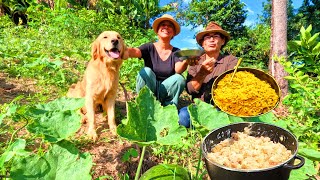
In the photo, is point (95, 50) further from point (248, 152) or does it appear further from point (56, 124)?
point (248, 152)

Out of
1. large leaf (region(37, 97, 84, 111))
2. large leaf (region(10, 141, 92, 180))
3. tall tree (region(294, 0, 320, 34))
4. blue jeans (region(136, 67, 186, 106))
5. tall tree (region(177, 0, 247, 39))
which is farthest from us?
tall tree (region(177, 0, 247, 39))

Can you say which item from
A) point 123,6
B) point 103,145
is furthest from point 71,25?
point 103,145

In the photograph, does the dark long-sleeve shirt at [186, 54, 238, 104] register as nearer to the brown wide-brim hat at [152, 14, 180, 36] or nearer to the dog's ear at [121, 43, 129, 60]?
the brown wide-brim hat at [152, 14, 180, 36]

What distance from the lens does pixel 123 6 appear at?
617 inches

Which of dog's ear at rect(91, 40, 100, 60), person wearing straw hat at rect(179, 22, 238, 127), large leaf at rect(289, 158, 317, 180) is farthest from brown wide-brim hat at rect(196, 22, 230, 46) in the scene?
large leaf at rect(289, 158, 317, 180)

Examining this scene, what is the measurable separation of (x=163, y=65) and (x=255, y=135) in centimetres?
223

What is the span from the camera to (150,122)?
1909 mm

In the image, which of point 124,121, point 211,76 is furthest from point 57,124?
point 211,76

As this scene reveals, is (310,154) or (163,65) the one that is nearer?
(310,154)

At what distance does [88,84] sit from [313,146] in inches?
102

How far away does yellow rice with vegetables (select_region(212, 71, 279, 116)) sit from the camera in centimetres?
272

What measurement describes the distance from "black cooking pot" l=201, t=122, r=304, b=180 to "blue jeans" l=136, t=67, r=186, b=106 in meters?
1.89

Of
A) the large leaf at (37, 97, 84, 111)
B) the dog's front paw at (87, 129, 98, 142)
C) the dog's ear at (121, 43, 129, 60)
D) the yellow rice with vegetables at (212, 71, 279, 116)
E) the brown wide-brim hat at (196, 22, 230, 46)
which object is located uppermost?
the brown wide-brim hat at (196, 22, 230, 46)

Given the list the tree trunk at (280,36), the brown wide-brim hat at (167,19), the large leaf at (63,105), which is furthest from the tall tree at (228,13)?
the large leaf at (63,105)
